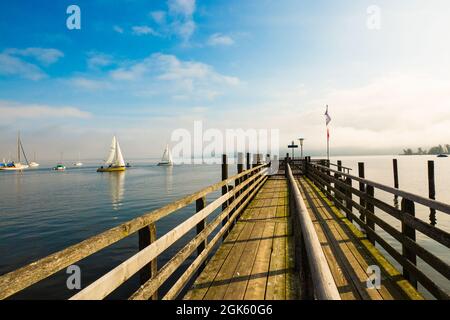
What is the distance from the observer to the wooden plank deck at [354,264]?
3652 mm

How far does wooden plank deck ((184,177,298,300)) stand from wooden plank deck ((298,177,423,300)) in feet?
2.46

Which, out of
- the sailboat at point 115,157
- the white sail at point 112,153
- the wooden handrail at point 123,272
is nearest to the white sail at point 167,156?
the sailboat at point 115,157

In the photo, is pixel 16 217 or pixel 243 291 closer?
pixel 243 291

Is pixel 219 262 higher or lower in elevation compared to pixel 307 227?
lower

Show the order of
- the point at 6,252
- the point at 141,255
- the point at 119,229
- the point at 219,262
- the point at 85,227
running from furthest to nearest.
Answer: the point at 85,227
the point at 6,252
the point at 219,262
the point at 141,255
the point at 119,229

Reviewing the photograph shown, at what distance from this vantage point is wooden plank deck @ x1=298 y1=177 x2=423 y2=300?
3.65 m

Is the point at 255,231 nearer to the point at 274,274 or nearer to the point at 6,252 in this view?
the point at 274,274

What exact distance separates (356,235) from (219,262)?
3.48 meters

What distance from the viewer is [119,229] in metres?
2.27

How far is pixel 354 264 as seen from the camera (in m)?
4.58

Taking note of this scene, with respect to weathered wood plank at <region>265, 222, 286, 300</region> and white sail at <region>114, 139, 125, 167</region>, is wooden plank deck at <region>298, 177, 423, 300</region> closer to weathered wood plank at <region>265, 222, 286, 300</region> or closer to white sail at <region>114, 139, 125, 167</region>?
weathered wood plank at <region>265, 222, 286, 300</region>

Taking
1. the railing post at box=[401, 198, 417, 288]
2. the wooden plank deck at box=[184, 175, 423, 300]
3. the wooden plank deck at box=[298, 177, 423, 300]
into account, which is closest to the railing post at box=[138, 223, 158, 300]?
the wooden plank deck at box=[184, 175, 423, 300]

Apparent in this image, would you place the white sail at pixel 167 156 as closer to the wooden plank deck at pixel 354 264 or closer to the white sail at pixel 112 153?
the white sail at pixel 112 153
